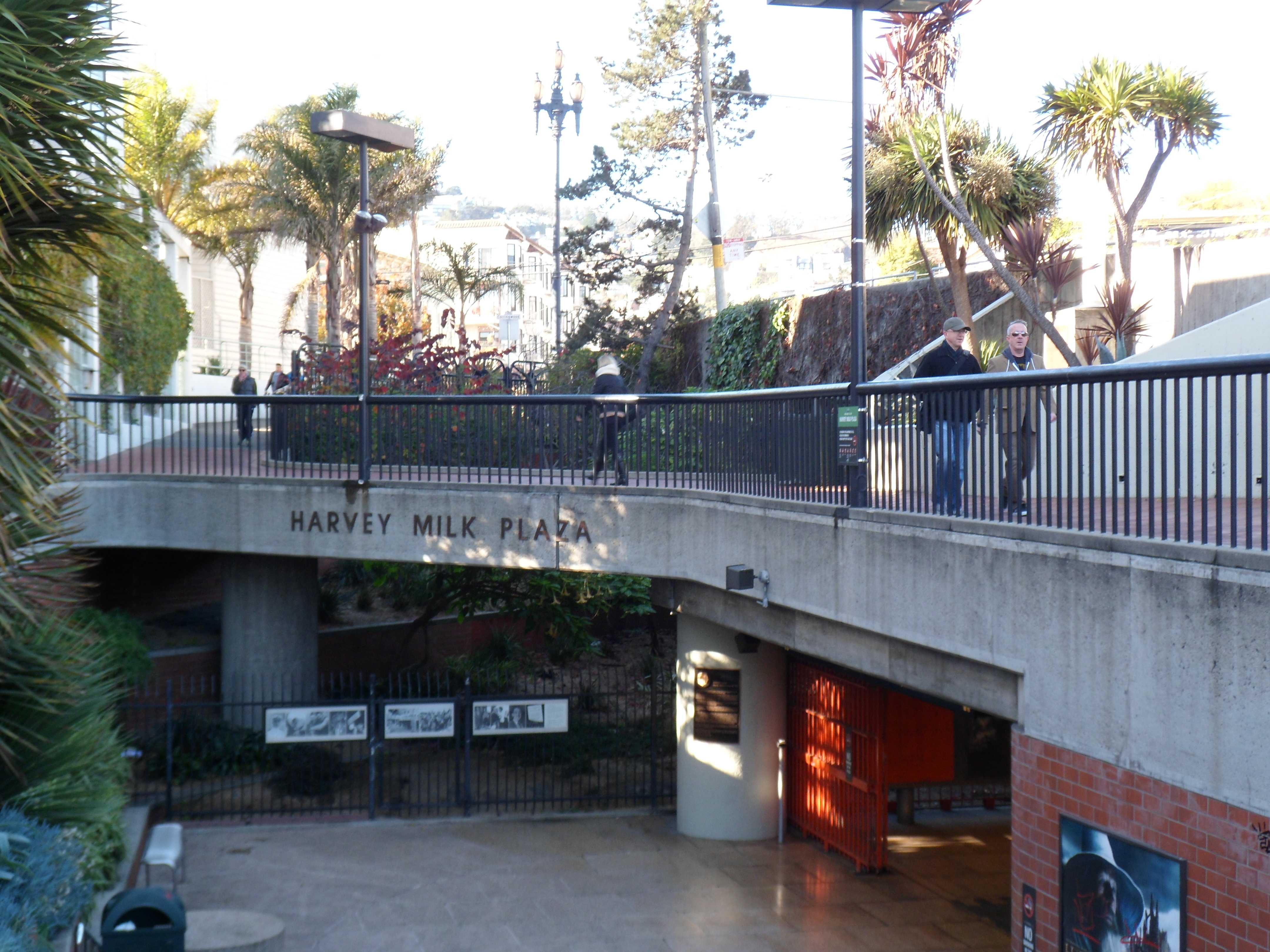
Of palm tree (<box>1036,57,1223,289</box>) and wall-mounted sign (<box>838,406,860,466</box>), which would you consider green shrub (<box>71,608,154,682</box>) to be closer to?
wall-mounted sign (<box>838,406,860,466</box>)

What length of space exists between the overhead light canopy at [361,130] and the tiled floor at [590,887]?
7.70 metres

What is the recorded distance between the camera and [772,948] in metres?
10.8

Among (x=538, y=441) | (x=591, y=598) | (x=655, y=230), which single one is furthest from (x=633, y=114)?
(x=538, y=441)

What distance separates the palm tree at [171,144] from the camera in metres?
35.7

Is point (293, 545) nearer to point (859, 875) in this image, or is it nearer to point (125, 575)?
point (125, 575)

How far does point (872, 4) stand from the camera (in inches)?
358

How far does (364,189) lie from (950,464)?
27.3 ft

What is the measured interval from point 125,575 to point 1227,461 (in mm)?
16130

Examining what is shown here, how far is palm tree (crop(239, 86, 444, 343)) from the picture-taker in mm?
30688

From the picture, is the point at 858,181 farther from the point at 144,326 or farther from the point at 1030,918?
the point at 144,326

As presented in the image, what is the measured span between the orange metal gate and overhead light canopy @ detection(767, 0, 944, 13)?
6553 millimetres

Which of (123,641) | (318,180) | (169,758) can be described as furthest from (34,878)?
(318,180)

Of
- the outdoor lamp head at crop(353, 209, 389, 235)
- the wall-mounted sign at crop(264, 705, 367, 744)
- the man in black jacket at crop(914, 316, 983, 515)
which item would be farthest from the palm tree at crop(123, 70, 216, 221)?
the man in black jacket at crop(914, 316, 983, 515)

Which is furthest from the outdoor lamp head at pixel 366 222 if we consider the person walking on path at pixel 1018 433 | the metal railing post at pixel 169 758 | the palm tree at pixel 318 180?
the palm tree at pixel 318 180
